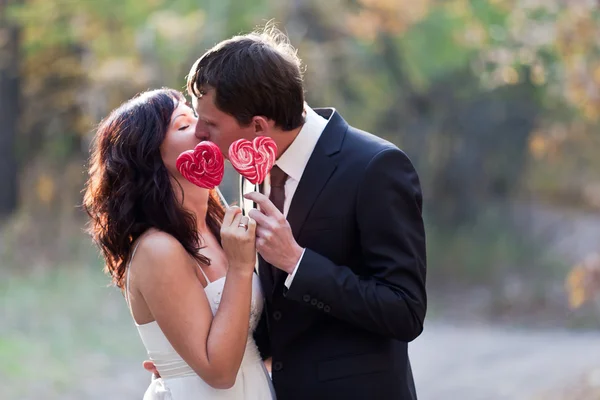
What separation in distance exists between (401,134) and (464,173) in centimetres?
141

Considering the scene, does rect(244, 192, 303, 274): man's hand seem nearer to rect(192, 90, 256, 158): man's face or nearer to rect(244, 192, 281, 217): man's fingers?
rect(244, 192, 281, 217): man's fingers

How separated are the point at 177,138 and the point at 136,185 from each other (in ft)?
0.71

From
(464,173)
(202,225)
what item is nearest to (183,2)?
(464,173)

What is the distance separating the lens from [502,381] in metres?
9.19

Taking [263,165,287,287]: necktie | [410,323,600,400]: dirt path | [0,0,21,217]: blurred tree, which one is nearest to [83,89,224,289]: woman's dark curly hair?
[263,165,287,287]: necktie

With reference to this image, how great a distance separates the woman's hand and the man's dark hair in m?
0.34

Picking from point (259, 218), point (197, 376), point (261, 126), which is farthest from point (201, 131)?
point (197, 376)

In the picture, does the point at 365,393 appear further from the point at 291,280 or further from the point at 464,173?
the point at 464,173

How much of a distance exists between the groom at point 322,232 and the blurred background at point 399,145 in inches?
245

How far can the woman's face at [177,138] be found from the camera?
3.13 metres

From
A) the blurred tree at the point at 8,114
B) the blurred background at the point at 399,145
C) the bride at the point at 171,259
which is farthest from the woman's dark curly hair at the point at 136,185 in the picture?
the blurred tree at the point at 8,114

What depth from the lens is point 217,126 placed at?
9.84ft

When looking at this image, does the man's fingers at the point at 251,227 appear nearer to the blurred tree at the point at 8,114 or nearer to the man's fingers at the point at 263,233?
the man's fingers at the point at 263,233

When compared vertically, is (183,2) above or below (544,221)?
above
